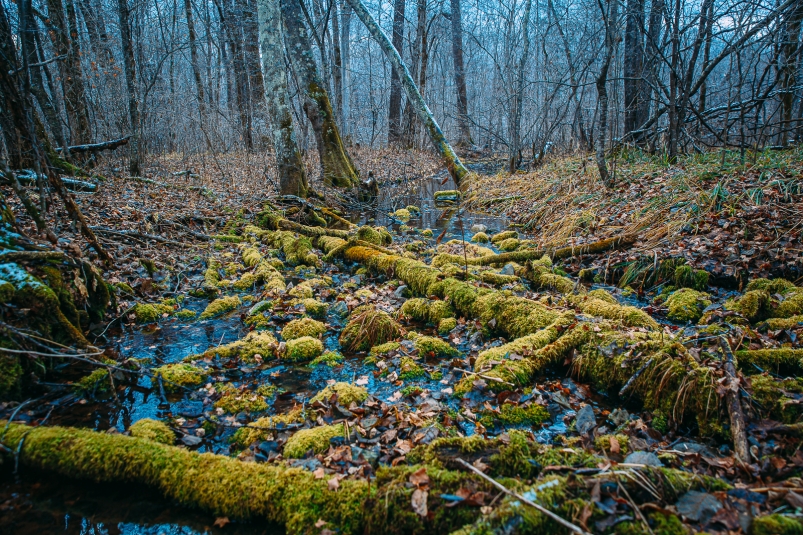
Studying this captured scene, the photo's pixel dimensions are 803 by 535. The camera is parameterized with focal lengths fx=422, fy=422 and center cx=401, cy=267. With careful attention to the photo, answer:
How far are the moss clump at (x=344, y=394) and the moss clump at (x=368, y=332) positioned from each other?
0.92m

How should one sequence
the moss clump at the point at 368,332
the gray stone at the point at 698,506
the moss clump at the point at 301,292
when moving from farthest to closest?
the moss clump at the point at 301,292 → the moss clump at the point at 368,332 → the gray stone at the point at 698,506

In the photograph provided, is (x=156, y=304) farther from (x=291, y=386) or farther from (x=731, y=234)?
(x=731, y=234)

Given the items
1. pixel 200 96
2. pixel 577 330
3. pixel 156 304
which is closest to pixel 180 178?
pixel 200 96

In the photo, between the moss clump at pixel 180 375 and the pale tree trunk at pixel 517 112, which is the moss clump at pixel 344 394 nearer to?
the moss clump at pixel 180 375

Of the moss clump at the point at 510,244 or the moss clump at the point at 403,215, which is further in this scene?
the moss clump at the point at 403,215

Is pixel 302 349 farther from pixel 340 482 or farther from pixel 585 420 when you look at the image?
pixel 585 420

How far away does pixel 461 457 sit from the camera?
2.54 m

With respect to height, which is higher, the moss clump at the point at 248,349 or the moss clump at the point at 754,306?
the moss clump at the point at 754,306

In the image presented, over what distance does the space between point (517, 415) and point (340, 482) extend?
1.57 metres

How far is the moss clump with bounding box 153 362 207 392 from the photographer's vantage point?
3764mm

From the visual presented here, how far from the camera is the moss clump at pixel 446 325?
5039mm

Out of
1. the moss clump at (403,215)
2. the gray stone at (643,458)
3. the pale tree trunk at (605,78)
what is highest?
the pale tree trunk at (605,78)

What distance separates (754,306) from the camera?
4.41 metres

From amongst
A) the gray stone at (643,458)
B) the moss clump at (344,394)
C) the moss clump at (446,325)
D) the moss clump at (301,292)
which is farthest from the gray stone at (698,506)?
the moss clump at (301,292)
